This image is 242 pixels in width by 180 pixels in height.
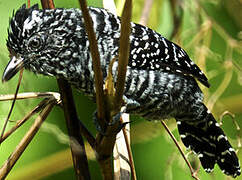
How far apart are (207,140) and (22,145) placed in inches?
50.9

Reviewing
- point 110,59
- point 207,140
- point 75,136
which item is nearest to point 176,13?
point 75,136

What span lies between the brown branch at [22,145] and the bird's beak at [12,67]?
0.75 feet

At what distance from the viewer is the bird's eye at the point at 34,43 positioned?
6.75 ft

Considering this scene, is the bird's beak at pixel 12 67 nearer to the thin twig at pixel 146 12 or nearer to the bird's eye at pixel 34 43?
the bird's eye at pixel 34 43

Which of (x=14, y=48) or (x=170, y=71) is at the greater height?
(x=14, y=48)

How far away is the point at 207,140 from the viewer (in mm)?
2639

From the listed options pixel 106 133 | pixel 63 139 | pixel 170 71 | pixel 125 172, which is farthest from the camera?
pixel 170 71

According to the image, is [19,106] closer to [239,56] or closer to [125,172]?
[125,172]

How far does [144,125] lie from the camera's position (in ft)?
8.05

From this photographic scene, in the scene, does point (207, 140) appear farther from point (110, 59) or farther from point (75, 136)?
point (75, 136)

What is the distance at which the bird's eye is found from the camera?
2.06 m

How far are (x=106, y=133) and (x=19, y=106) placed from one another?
1.43 ft

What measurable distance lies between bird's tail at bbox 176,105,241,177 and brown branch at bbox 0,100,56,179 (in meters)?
1.09

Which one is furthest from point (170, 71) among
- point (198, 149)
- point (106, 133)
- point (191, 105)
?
point (106, 133)
